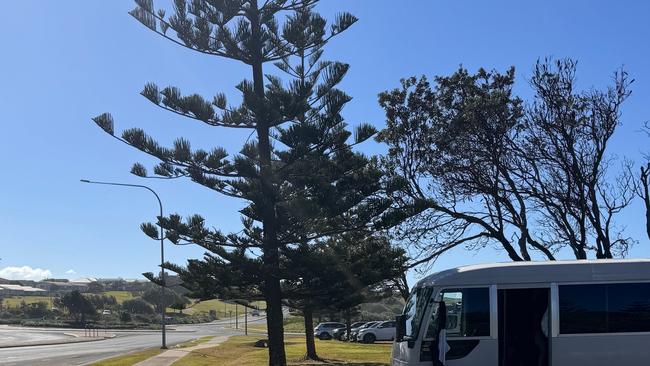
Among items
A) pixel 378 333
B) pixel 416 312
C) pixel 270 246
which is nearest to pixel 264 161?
pixel 270 246

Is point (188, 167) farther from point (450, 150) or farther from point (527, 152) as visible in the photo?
point (527, 152)

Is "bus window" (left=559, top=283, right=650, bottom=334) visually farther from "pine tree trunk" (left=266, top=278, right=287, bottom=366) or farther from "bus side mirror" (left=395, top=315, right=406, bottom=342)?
"pine tree trunk" (left=266, top=278, right=287, bottom=366)

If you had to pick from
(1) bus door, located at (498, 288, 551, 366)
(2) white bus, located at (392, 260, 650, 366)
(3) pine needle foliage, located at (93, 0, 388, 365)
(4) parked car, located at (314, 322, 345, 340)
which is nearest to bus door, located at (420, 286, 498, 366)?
(2) white bus, located at (392, 260, 650, 366)

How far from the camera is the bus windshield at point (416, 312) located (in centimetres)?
959

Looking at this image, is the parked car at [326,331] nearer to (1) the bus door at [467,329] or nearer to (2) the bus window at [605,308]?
(1) the bus door at [467,329]

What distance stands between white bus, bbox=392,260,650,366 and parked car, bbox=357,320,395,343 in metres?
33.8

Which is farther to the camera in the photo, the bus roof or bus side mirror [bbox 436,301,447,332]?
the bus roof

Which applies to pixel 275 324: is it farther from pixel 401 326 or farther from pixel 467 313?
pixel 467 313

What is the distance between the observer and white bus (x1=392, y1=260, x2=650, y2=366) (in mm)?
9273

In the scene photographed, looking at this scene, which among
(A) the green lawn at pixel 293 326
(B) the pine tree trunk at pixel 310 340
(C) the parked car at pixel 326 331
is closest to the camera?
(B) the pine tree trunk at pixel 310 340

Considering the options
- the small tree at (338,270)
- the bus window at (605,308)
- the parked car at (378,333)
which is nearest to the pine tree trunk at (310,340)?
the small tree at (338,270)

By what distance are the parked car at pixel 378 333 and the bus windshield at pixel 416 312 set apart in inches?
1313

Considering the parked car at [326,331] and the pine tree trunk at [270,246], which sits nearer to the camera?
the pine tree trunk at [270,246]

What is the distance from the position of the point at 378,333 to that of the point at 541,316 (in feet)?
112
